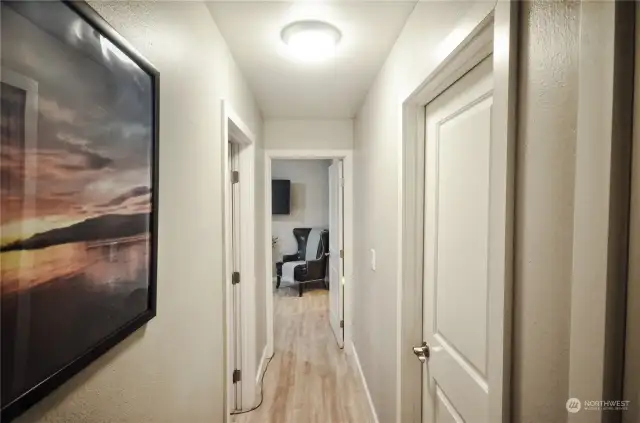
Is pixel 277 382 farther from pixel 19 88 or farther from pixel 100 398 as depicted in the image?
pixel 19 88

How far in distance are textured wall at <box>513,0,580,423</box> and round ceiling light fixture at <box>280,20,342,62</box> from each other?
101 centimetres

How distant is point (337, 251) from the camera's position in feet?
11.9

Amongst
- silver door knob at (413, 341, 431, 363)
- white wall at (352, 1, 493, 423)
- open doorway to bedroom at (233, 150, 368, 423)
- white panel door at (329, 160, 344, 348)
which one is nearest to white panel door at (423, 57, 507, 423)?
silver door knob at (413, 341, 431, 363)

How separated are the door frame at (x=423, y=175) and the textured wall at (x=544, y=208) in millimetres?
20

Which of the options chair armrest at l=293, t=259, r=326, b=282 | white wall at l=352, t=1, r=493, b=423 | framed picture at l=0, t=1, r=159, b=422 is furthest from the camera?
chair armrest at l=293, t=259, r=326, b=282

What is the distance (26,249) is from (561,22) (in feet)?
3.34

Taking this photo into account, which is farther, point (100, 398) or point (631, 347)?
point (100, 398)

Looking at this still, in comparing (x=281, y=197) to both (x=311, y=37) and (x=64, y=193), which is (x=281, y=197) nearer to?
(x=311, y=37)

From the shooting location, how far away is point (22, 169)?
0.47m

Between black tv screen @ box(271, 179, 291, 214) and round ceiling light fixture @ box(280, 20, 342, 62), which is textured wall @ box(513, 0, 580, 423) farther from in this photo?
black tv screen @ box(271, 179, 291, 214)

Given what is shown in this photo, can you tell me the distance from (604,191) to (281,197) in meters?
5.79

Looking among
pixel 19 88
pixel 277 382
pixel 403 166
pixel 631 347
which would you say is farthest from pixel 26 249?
pixel 277 382

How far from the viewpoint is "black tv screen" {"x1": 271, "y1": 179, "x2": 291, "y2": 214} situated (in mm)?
6129

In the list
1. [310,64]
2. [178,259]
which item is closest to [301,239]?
[310,64]
